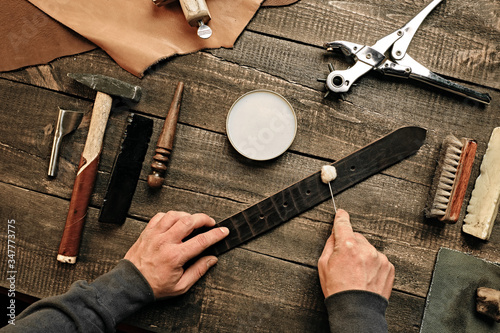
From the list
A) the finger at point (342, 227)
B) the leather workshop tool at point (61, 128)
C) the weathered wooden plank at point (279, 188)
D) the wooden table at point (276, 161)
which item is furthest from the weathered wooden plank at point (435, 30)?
the leather workshop tool at point (61, 128)

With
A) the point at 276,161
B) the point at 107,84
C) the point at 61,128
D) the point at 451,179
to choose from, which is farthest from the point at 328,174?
the point at 61,128

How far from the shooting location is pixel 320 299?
117 cm

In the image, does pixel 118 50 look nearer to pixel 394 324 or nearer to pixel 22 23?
pixel 22 23

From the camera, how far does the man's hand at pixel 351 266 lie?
3.42ft

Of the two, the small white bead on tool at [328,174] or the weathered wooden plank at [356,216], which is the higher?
the small white bead on tool at [328,174]

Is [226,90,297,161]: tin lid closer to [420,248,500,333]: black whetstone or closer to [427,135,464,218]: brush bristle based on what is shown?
[427,135,464,218]: brush bristle

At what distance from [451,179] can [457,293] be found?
14.3 inches

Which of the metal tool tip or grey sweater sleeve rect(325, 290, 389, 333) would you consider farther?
the metal tool tip

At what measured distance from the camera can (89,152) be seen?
3.81 ft

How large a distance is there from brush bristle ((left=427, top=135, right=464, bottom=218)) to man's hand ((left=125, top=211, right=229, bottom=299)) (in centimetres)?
66

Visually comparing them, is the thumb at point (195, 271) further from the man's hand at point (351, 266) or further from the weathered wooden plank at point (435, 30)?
the weathered wooden plank at point (435, 30)

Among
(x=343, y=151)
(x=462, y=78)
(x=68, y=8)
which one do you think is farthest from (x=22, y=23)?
(x=462, y=78)

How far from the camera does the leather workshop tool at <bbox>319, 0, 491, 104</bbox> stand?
3.78ft

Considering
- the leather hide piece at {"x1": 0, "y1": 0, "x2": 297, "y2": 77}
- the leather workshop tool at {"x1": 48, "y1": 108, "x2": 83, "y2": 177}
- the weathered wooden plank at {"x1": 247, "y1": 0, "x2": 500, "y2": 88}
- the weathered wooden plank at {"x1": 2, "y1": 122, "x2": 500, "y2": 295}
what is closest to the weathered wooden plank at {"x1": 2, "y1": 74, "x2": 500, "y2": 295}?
the weathered wooden plank at {"x1": 2, "y1": 122, "x2": 500, "y2": 295}
